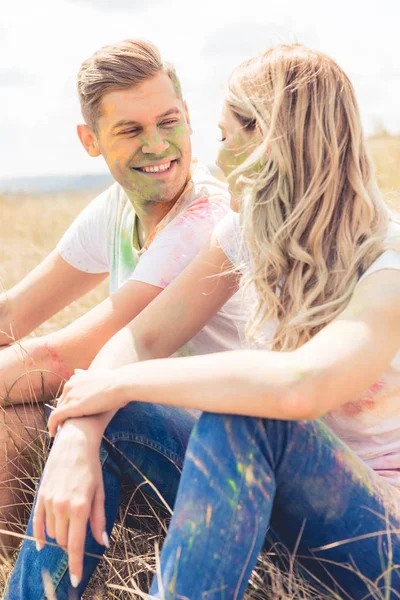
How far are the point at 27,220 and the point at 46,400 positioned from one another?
643 cm

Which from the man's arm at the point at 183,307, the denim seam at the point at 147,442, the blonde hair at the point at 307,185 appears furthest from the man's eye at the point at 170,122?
the denim seam at the point at 147,442

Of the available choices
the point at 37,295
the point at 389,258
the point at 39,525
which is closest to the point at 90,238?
the point at 37,295

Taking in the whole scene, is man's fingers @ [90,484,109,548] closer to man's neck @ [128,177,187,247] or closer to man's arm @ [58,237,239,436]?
man's arm @ [58,237,239,436]

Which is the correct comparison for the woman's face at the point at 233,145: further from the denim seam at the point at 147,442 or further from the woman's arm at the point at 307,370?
the denim seam at the point at 147,442

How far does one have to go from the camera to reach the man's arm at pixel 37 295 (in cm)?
302

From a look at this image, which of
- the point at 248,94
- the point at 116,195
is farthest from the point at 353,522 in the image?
the point at 116,195

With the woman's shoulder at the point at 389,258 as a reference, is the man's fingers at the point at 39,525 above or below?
below

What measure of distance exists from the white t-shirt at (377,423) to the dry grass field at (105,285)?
363 mm

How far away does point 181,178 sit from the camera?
2.67 metres

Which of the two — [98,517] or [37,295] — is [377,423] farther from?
[37,295]

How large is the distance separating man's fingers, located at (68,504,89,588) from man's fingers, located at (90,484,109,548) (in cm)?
5

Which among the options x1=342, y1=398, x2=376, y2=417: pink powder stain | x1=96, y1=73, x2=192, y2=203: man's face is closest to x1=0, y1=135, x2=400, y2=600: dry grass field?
x1=342, y1=398, x2=376, y2=417: pink powder stain

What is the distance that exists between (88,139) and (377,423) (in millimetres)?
1626

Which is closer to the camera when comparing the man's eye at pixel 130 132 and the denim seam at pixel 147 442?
the denim seam at pixel 147 442
